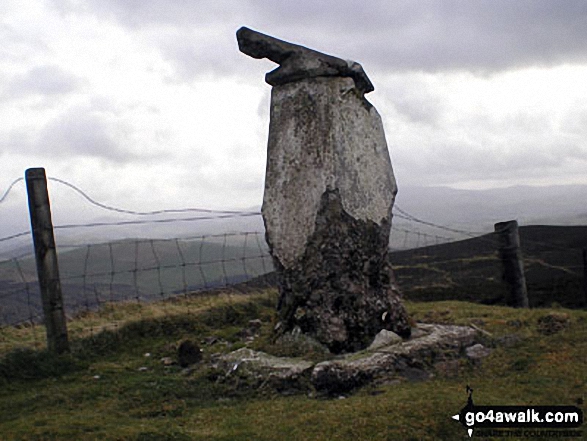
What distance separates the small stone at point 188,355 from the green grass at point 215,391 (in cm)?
20

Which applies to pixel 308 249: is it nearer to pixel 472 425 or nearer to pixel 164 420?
Answer: pixel 164 420

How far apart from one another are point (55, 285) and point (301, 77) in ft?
13.5

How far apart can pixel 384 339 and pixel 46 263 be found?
4.37 m

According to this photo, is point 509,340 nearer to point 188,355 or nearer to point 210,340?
→ point 188,355

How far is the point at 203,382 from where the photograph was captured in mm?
7078

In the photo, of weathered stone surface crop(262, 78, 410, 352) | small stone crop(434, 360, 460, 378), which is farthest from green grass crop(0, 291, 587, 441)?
weathered stone surface crop(262, 78, 410, 352)

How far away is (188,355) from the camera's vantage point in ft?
26.0

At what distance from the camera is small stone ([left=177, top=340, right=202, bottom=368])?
788cm

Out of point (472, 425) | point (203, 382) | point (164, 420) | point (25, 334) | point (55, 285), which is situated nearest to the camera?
point (472, 425)

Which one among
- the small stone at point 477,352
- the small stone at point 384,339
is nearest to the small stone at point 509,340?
the small stone at point 477,352

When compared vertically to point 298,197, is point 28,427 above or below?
below

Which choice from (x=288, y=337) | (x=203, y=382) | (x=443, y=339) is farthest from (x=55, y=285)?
(x=443, y=339)

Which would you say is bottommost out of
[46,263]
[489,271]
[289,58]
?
[489,271]

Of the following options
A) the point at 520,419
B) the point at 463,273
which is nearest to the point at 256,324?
the point at 520,419
